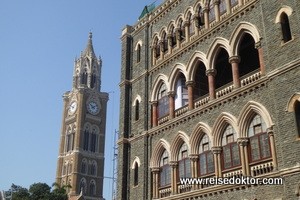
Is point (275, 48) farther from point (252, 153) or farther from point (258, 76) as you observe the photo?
point (252, 153)

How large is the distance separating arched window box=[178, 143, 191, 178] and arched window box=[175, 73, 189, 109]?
2.08 meters

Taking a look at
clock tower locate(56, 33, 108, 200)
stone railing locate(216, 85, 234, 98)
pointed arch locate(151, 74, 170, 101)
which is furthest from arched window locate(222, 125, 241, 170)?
clock tower locate(56, 33, 108, 200)

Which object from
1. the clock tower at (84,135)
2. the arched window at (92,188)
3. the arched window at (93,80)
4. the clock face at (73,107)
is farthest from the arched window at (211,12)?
the arched window at (93,80)

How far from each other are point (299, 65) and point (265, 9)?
2.90 meters

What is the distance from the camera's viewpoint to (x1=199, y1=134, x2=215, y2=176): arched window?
628 inches

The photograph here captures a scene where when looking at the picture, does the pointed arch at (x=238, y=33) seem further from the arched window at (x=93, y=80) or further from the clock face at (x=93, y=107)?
the arched window at (x=93, y=80)

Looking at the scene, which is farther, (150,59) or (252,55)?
(150,59)

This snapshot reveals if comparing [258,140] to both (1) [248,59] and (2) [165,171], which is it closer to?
(2) [165,171]

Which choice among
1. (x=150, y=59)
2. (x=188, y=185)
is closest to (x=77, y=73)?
(x=150, y=59)

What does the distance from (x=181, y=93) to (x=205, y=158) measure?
3.72m

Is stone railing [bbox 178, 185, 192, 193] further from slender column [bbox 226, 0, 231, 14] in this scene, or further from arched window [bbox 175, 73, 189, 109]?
slender column [bbox 226, 0, 231, 14]

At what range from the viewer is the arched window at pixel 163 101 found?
19.2 metres

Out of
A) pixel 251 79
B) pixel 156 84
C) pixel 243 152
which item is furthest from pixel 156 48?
pixel 243 152

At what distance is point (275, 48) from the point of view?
13.9 m
